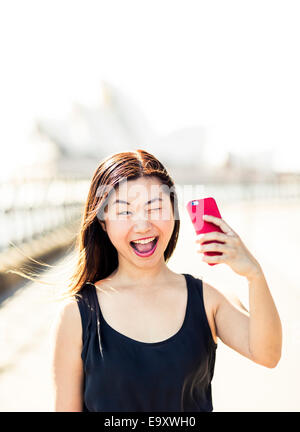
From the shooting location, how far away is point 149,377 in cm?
166

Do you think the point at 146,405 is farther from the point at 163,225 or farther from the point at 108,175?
the point at 108,175

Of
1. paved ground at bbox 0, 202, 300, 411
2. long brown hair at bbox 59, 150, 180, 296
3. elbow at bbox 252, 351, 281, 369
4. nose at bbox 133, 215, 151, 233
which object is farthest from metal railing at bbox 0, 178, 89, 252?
elbow at bbox 252, 351, 281, 369

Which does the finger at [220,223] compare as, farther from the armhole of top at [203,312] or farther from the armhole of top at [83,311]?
the armhole of top at [83,311]

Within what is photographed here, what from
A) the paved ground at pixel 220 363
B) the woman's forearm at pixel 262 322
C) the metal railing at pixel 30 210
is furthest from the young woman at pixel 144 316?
the metal railing at pixel 30 210

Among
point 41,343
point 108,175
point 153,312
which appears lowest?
point 41,343

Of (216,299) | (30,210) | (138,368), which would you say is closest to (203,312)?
(216,299)

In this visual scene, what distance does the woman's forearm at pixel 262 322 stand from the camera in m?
1.64

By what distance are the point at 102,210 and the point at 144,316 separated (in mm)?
414

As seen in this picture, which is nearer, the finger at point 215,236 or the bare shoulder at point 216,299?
the finger at point 215,236

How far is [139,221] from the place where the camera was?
1838mm

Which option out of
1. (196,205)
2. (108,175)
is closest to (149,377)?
(196,205)

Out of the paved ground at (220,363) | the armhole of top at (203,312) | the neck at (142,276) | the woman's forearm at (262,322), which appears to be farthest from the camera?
the paved ground at (220,363)

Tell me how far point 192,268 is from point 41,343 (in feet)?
13.2

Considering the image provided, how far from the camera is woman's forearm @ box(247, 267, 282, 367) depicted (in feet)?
5.39
